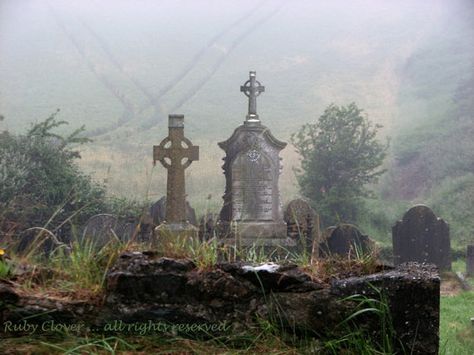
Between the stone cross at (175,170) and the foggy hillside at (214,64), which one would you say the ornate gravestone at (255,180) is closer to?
the stone cross at (175,170)

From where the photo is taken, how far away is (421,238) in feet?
46.0

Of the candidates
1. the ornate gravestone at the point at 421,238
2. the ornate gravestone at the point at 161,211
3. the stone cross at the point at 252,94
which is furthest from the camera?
the ornate gravestone at the point at 161,211

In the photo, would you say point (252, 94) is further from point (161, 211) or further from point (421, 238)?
point (421, 238)

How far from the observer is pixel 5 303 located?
263cm

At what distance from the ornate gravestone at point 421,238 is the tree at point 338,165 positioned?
20.5 ft

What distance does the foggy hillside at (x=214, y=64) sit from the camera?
38094 millimetres

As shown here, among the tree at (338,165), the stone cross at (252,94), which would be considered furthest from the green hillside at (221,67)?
the stone cross at (252,94)

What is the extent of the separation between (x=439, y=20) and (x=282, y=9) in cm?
1315

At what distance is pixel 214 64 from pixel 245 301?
150 feet

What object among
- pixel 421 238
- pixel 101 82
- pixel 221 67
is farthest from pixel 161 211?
A: pixel 221 67

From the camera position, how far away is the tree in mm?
20875

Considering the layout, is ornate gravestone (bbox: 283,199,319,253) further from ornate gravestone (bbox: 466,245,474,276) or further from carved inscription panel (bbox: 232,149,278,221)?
ornate gravestone (bbox: 466,245,474,276)

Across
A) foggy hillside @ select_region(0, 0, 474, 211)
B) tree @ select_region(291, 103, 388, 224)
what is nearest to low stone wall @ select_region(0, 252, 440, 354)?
tree @ select_region(291, 103, 388, 224)

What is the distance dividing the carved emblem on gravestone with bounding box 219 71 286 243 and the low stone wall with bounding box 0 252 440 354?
A: 1027cm
